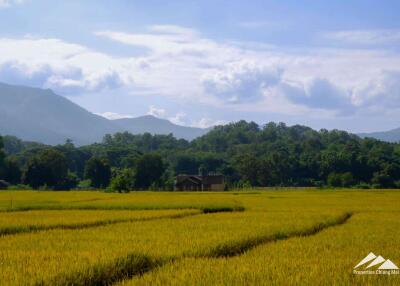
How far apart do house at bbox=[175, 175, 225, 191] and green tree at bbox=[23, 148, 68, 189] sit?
2060cm

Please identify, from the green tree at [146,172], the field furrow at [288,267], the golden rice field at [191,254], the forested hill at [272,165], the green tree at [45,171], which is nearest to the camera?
the field furrow at [288,267]

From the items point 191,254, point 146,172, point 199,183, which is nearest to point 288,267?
point 191,254

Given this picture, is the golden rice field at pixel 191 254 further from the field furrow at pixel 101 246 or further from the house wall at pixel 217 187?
the house wall at pixel 217 187

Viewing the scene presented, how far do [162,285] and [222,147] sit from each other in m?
182

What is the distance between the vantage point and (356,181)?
102 metres

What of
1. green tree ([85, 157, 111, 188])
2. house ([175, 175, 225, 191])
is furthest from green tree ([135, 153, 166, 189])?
house ([175, 175, 225, 191])

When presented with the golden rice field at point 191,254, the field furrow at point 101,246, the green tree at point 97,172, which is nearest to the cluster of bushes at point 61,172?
the green tree at point 97,172

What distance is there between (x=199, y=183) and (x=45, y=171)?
86.7 ft

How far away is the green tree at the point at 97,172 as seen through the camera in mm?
91812

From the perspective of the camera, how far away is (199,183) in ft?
322

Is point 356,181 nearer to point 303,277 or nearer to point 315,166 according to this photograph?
point 315,166

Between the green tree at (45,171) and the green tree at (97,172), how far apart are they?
4.42m

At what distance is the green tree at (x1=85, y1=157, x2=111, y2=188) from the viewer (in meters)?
91.8

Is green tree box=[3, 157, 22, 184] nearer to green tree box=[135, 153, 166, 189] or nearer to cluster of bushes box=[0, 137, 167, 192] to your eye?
cluster of bushes box=[0, 137, 167, 192]
